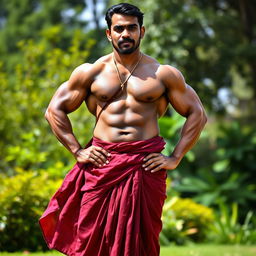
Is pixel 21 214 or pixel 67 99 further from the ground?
pixel 67 99

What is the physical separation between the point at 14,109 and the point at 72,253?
6.27 m

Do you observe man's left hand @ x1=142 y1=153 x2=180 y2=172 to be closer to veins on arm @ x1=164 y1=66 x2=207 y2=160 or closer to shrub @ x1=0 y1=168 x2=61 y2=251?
veins on arm @ x1=164 y1=66 x2=207 y2=160

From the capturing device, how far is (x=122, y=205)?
4094mm

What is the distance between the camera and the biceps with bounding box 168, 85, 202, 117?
172 inches

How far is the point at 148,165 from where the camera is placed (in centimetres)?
420

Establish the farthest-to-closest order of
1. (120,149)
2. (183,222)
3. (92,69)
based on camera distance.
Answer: (183,222), (92,69), (120,149)

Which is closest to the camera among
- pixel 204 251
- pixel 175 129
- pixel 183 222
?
pixel 204 251

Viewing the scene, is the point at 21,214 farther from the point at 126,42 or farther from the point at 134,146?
the point at 126,42

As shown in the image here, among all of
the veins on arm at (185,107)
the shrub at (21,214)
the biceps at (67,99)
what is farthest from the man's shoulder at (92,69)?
the shrub at (21,214)

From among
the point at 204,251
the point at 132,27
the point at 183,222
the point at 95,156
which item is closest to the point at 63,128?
the point at 95,156

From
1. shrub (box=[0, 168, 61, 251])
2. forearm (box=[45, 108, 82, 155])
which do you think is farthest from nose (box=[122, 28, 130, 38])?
shrub (box=[0, 168, 61, 251])

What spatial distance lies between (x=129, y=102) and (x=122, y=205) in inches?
28.6

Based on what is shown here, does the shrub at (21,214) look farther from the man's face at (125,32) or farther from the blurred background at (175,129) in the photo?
the man's face at (125,32)

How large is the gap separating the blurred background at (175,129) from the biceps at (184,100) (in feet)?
9.61
